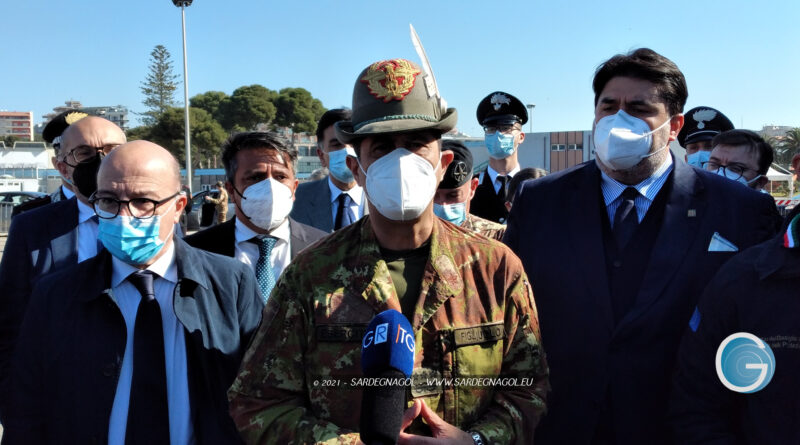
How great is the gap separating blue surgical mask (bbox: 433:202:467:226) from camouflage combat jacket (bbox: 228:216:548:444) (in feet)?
5.57

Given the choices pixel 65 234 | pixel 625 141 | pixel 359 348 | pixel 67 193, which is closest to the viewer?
pixel 359 348

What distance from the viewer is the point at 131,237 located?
245cm

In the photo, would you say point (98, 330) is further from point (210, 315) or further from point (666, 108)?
point (666, 108)

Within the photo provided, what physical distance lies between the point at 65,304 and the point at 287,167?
5.00 feet

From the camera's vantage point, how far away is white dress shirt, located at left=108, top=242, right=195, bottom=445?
2316 millimetres

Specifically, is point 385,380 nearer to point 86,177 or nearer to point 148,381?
point 148,381

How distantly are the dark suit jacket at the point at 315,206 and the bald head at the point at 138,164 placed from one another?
206 cm

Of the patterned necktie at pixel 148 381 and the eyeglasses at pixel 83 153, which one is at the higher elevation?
the eyeglasses at pixel 83 153

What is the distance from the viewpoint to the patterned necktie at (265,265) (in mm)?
3260

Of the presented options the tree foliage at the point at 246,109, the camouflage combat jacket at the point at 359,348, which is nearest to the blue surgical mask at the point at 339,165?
the camouflage combat jacket at the point at 359,348

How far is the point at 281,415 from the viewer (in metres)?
1.83

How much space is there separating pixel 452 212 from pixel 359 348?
195 cm

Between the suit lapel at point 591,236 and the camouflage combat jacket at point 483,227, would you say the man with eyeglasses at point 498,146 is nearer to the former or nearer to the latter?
the camouflage combat jacket at point 483,227

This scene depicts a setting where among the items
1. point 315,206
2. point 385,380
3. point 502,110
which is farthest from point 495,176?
point 385,380
